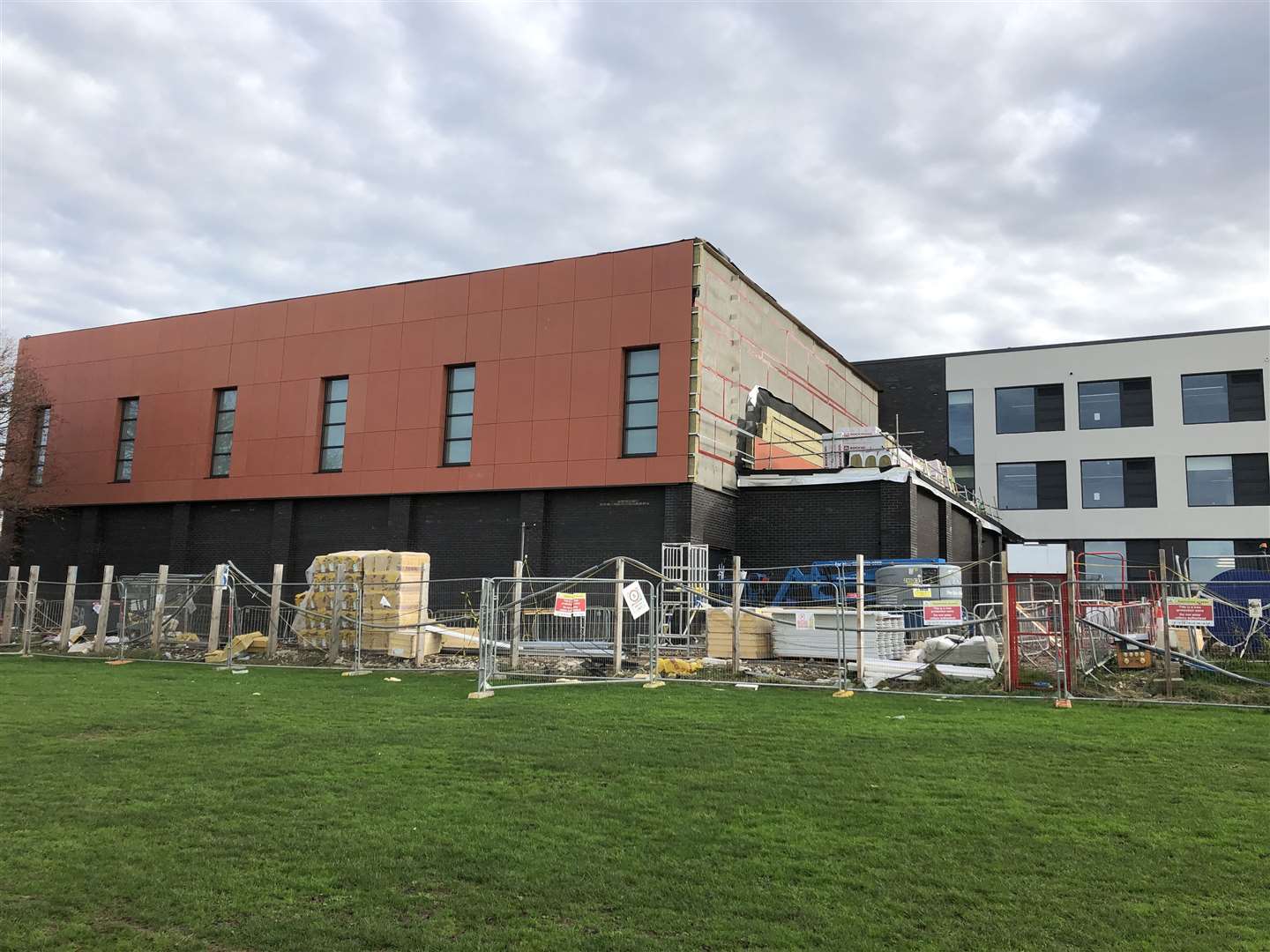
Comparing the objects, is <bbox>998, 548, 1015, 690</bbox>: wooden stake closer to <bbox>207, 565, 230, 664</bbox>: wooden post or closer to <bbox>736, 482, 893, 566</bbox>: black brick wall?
<bbox>736, 482, 893, 566</bbox>: black brick wall

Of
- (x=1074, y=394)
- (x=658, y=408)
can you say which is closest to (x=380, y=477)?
(x=658, y=408)

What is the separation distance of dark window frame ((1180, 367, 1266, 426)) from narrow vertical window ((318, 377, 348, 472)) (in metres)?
36.9

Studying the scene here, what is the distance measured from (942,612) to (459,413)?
18.2 metres

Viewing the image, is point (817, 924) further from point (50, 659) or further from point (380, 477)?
point (380, 477)

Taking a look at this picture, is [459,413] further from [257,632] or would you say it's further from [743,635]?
[743,635]

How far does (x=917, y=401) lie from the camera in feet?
156

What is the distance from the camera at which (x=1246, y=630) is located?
65.7ft

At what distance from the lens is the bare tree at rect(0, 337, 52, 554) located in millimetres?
33875

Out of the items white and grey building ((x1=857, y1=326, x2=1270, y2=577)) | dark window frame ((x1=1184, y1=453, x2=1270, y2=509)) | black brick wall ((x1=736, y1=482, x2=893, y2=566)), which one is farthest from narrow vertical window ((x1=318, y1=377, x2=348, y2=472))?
dark window frame ((x1=1184, y1=453, x2=1270, y2=509))

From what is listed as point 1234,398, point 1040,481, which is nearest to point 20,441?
point 1040,481

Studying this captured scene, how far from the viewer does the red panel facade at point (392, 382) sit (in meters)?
26.3

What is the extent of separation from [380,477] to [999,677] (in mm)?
20209

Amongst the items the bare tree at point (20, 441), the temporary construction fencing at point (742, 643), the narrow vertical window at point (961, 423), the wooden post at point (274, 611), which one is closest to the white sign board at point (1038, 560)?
the narrow vertical window at point (961, 423)

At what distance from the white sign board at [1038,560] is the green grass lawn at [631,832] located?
2253 centimetres
